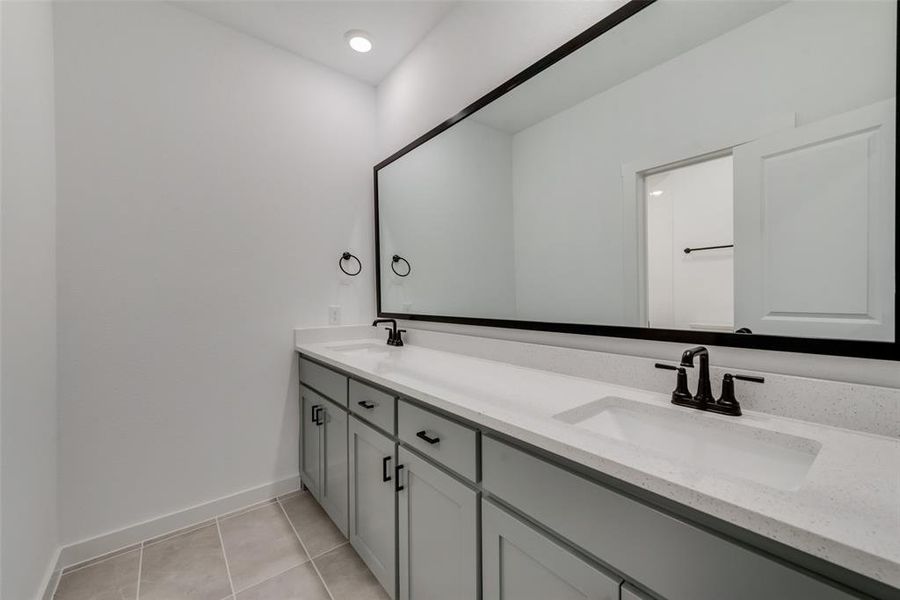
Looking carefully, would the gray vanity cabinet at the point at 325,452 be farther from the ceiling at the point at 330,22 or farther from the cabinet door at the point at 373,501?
the ceiling at the point at 330,22

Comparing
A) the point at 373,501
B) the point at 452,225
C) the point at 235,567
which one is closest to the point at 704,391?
the point at 373,501

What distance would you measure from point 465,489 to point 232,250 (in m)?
1.70

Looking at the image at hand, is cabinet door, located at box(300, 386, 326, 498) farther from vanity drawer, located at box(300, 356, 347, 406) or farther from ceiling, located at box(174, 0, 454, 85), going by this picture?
ceiling, located at box(174, 0, 454, 85)

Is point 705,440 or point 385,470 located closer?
point 705,440

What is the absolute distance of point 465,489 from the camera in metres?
0.96

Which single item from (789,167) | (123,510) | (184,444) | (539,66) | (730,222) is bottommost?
(123,510)

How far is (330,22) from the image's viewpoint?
6.20 ft

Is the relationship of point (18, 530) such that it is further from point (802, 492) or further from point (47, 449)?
point (802, 492)

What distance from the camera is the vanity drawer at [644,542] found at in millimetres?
499

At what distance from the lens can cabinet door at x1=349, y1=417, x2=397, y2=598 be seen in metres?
1.27

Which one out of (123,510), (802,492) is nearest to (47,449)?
(123,510)

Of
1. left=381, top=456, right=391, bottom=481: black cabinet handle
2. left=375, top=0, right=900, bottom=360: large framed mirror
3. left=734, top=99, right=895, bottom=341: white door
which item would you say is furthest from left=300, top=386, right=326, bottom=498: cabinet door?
left=734, top=99, right=895, bottom=341: white door

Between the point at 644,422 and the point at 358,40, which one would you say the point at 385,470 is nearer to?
the point at 644,422

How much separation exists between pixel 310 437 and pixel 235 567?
600 millimetres
